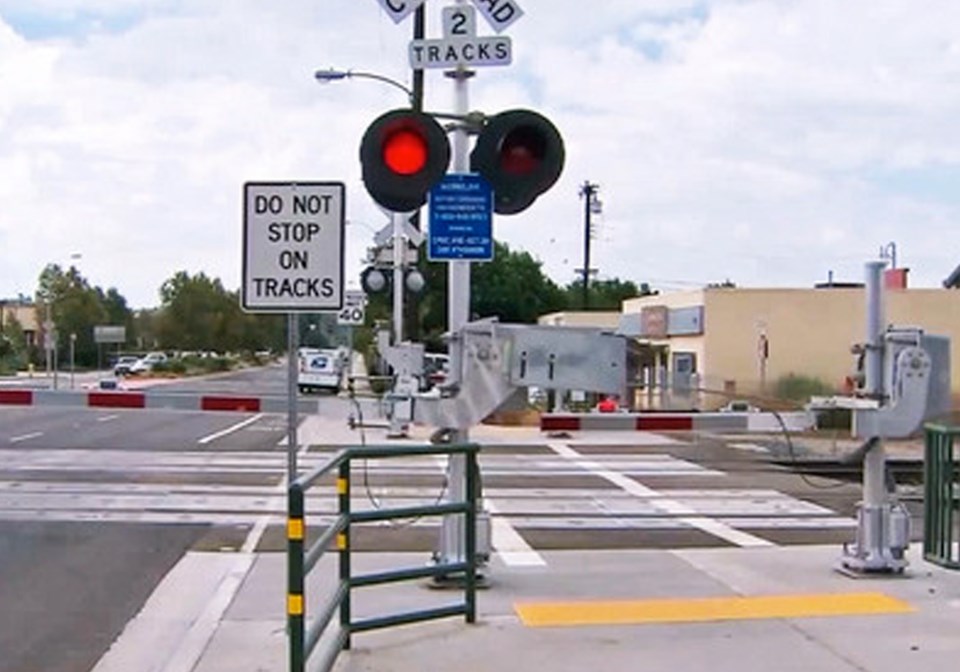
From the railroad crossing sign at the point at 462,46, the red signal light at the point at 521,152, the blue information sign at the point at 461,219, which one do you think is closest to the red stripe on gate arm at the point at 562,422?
the blue information sign at the point at 461,219

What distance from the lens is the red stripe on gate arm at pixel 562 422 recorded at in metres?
13.0

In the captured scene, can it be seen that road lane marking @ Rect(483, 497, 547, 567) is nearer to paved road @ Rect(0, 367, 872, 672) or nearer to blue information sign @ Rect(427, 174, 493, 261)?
paved road @ Rect(0, 367, 872, 672)

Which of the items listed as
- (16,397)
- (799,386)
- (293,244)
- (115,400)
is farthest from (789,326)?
(293,244)

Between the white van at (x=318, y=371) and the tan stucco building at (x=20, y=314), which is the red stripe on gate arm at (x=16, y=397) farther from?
the tan stucco building at (x=20, y=314)

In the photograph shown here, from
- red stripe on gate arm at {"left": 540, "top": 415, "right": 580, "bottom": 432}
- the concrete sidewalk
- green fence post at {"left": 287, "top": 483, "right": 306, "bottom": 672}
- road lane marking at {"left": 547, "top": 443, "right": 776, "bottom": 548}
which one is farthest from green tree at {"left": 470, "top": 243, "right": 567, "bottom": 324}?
green fence post at {"left": 287, "top": 483, "right": 306, "bottom": 672}

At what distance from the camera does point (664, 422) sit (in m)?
11.6

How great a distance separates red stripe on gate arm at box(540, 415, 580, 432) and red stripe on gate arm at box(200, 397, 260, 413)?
11.2ft

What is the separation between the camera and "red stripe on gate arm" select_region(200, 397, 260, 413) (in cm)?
1045

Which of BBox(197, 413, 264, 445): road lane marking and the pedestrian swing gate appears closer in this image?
the pedestrian swing gate

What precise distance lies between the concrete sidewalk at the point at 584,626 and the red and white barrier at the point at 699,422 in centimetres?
106

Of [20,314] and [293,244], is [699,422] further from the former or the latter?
[20,314]

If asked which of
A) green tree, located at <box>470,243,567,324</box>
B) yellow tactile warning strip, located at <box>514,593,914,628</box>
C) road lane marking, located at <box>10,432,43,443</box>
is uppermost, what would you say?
green tree, located at <box>470,243,567,324</box>

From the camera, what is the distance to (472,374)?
888cm

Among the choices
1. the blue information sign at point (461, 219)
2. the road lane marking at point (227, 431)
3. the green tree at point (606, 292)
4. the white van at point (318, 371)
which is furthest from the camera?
the green tree at point (606, 292)
